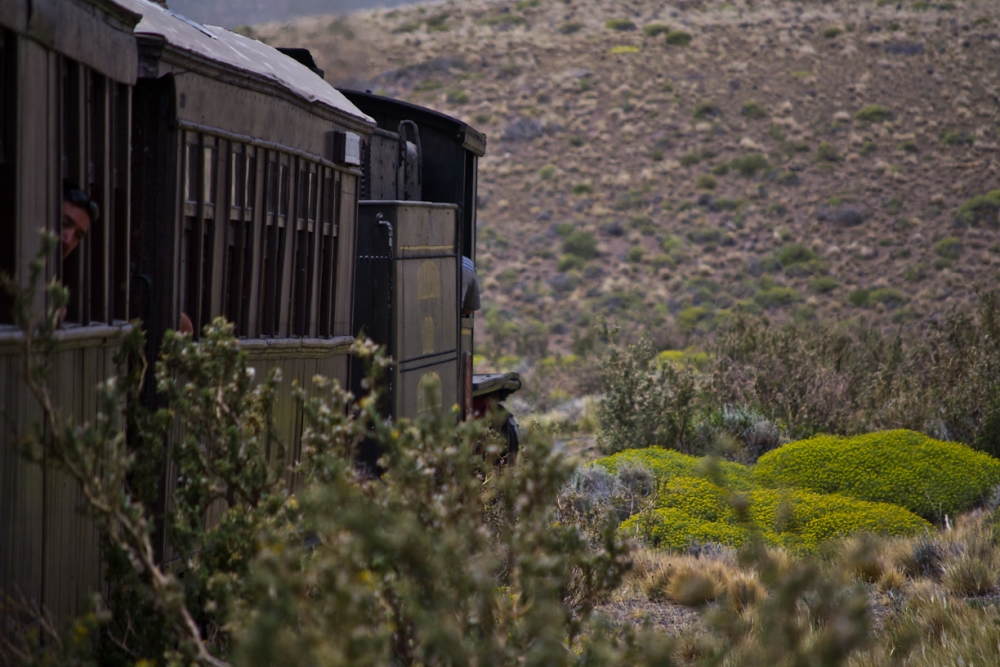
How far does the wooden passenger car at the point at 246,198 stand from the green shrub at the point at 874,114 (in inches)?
1454

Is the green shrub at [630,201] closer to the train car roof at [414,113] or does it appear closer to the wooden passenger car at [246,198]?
the train car roof at [414,113]

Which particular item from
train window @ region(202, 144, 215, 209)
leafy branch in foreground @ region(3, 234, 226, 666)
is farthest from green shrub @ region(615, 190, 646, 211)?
leafy branch in foreground @ region(3, 234, 226, 666)

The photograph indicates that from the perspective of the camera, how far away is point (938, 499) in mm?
8781

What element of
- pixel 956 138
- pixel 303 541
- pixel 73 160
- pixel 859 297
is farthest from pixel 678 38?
pixel 303 541

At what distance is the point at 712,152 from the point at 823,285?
941cm

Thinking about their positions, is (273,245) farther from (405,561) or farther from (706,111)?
(706,111)

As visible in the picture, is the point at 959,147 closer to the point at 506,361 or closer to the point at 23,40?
the point at 506,361

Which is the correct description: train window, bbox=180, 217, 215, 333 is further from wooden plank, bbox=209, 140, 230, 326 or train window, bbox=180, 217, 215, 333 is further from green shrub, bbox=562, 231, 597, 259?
green shrub, bbox=562, 231, 597, 259

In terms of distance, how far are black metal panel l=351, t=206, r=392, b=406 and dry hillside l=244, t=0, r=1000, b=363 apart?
649 inches

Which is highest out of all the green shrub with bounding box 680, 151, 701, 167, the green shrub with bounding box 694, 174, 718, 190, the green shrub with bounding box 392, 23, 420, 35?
the green shrub with bounding box 392, 23, 420, 35

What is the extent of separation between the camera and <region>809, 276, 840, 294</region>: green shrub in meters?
31.2

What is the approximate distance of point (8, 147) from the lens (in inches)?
117

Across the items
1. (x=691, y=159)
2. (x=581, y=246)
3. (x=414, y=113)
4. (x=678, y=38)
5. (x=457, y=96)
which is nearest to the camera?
(x=414, y=113)

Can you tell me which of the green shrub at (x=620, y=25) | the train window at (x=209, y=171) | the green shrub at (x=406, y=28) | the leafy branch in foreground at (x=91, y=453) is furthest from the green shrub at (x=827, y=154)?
the leafy branch in foreground at (x=91, y=453)
